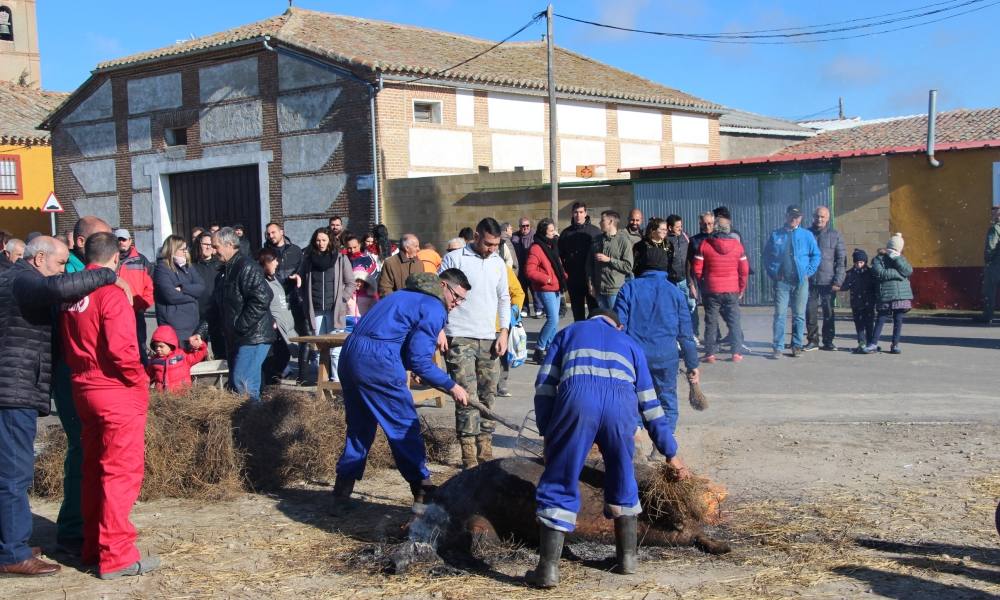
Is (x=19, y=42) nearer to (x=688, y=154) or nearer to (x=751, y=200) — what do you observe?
(x=688, y=154)

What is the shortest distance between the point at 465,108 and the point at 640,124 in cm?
752

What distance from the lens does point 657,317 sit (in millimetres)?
7406

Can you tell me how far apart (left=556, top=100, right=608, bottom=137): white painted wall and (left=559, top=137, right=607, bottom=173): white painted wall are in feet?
0.89

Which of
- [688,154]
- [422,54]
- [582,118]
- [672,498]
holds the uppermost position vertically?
[422,54]

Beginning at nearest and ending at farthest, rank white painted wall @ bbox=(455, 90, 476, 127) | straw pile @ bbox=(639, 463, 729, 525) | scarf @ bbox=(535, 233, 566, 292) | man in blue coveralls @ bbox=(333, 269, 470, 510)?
straw pile @ bbox=(639, 463, 729, 525)
man in blue coveralls @ bbox=(333, 269, 470, 510)
scarf @ bbox=(535, 233, 566, 292)
white painted wall @ bbox=(455, 90, 476, 127)

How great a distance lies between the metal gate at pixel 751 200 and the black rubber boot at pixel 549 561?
1498cm

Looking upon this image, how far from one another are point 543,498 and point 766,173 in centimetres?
1595

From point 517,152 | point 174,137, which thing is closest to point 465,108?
point 517,152

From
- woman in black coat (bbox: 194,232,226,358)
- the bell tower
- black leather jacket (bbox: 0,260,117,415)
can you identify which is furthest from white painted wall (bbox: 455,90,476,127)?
the bell tower

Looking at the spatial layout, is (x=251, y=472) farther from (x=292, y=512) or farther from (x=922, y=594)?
(x=922, y=594)

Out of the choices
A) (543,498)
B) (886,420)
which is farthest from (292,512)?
(886,420)

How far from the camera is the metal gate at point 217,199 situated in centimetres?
2881

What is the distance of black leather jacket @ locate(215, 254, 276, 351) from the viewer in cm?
959

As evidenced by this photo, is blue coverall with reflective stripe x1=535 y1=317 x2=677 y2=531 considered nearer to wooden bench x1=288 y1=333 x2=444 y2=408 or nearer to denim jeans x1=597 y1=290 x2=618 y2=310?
wooden bench x1=288 y1=333 x2=444 y2=408
